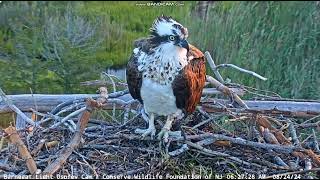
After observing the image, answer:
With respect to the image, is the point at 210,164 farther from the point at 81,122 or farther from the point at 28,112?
the point at 28,112

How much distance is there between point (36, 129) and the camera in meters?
3.42

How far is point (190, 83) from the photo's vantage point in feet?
10.7

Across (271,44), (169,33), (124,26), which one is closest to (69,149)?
(169,33)

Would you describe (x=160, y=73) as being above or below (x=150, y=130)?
above

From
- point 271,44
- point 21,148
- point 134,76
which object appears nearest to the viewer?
point 21,148

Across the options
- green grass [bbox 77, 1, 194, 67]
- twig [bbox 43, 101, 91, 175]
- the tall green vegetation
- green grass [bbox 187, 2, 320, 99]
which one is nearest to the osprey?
twig [bbox 43, 101, 91, 175]

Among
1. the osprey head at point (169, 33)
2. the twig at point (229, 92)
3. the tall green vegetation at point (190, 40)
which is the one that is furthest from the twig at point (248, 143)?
the tall green vegetation at point (190, 40)

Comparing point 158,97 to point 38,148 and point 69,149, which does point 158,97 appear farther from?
point 38,148

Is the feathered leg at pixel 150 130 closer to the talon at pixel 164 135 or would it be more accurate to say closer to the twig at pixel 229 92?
the talon at pixel 164 135

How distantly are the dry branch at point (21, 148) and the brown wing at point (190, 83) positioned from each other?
0.78m

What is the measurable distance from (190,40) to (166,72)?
316cm

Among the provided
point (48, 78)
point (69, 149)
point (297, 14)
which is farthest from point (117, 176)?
point (297, 14)

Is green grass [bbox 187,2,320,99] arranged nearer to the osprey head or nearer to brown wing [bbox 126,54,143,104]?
brown wing [bbox 126,54,143,104]

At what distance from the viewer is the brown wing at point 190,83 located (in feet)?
10.7
